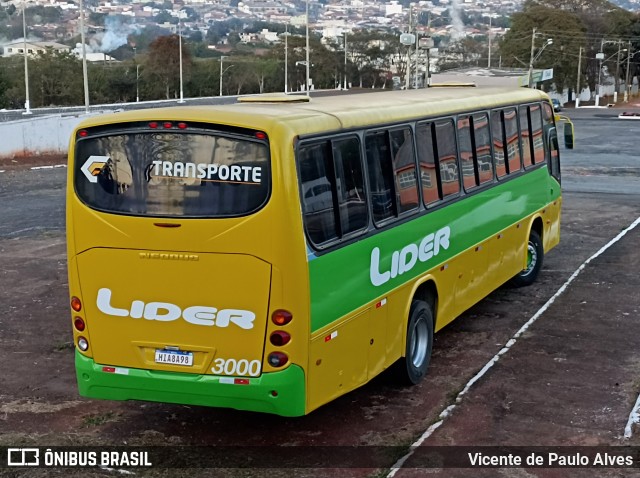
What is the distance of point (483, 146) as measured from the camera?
11391 mm

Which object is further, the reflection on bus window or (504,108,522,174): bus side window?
(504,108,522,174): bus side window

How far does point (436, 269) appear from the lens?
9.88 metres

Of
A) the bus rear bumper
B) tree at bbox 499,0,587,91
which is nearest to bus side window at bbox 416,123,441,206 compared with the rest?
the bus rear bumper

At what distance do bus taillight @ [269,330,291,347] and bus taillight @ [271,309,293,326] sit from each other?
8 cm

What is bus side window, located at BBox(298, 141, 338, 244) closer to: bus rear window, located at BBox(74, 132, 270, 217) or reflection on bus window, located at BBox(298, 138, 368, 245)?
reflection on bus window, located at BBox(298, 138, 368, 245)

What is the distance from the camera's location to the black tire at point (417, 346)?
30.1 ft

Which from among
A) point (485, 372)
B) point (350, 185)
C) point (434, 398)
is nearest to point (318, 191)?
point (350, 185)

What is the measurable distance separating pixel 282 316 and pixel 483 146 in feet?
16.9

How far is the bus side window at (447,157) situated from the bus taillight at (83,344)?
4.21 metres

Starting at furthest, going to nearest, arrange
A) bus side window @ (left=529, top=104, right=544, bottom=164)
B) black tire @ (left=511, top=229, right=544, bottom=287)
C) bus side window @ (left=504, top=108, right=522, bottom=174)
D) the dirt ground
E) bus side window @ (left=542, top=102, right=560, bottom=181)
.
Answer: bus side window @ (left=542, top=102, right=560, bottom=181) < black tire @ (left=511, top=229, right=544, bottom=287) < bus side window @ (left=529, top=104, right=544, bottom=164) < bus side window @ (left=504, top=108, right=522, bottom=174) < the dirt ground

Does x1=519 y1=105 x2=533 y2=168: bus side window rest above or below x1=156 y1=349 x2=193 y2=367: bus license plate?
above

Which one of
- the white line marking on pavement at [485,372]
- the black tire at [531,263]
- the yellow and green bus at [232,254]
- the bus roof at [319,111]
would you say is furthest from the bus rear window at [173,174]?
the black tire at [531,263]

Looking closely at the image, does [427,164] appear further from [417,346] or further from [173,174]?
[173,174]

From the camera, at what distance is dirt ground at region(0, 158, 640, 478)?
802 centimetres
